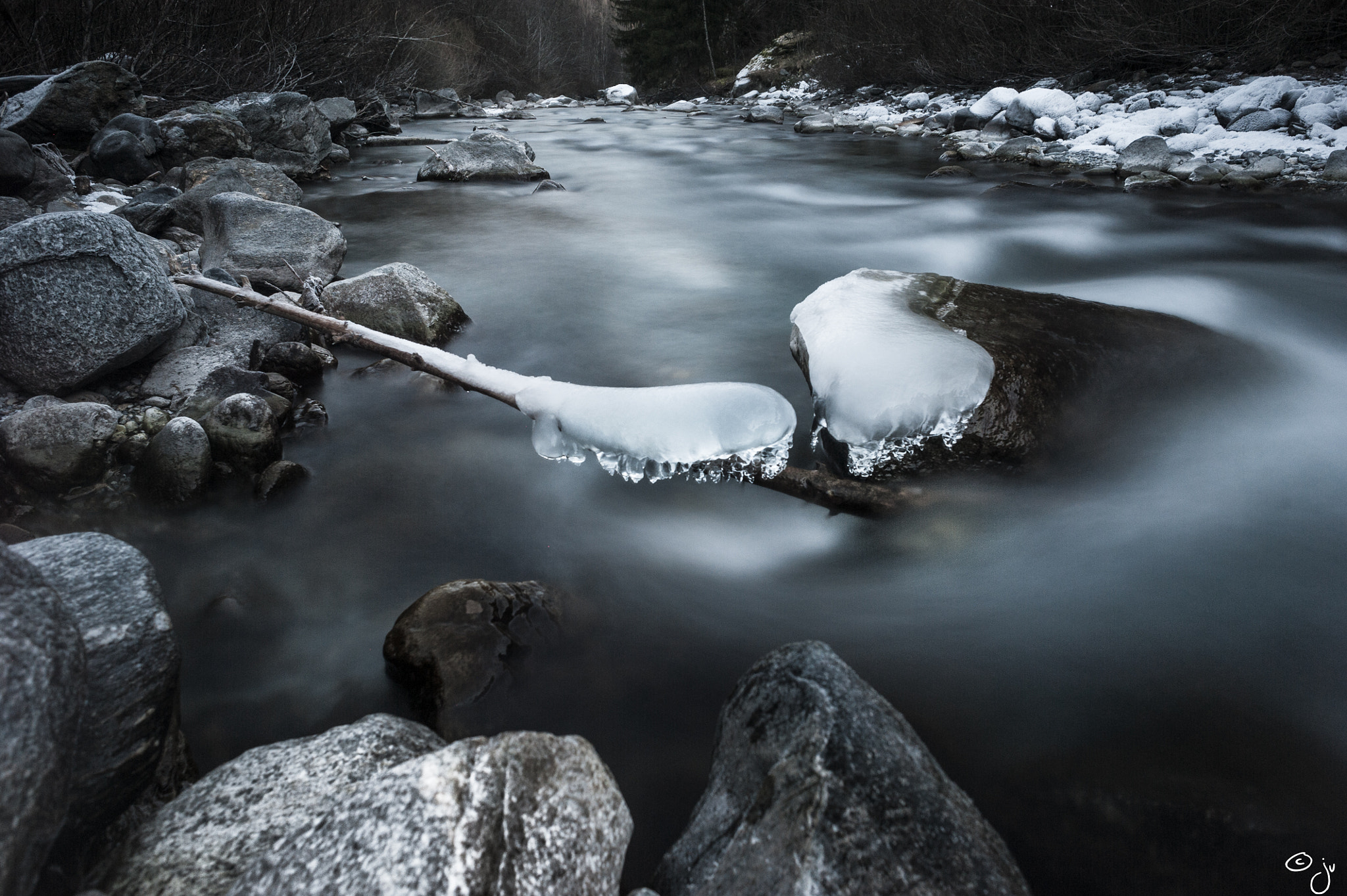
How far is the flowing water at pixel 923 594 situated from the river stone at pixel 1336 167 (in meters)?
2.80

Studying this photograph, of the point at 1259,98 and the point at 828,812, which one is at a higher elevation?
the point at 1259,98

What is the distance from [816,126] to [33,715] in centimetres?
1226

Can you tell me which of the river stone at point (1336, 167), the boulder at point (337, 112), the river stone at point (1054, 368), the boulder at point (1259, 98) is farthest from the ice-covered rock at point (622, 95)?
the river stone at point (1054, 368)

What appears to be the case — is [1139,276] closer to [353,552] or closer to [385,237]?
[353,552]

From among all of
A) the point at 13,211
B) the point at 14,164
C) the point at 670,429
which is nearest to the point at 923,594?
the point at 670,429

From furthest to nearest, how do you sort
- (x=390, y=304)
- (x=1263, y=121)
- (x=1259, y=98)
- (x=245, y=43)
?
(x=245, y=43)
(x=1259, y=98)
(x=1263, y=121)
(x=390, y=304)

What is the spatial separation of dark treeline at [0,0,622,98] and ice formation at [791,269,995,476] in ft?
30.2

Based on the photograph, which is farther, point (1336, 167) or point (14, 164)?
point (1336, 167)

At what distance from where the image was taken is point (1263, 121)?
258 inches

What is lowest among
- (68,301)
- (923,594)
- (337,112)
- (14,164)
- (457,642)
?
(923,594)

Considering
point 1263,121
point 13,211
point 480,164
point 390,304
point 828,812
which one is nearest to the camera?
point 828,812

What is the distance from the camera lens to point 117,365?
2748 mm

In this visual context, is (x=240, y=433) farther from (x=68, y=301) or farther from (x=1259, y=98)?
(x=1259, y=98)

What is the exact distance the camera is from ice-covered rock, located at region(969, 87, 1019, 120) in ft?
29.6
